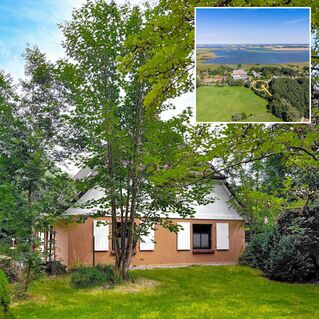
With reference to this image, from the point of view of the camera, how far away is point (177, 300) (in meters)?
9.45

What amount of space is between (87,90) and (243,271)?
663cm

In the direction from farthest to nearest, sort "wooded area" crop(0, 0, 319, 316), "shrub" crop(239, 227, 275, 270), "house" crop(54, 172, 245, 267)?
"house" crop(54, 172, 245, 267) < "shrub" crop(239, 227, 275, 270) < "wooded area" crop(0, 0, 319, 316)

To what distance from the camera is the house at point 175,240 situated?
1411 cm

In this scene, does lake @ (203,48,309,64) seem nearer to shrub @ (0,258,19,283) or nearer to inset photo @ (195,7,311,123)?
inset photo @ (195,7,311,123)

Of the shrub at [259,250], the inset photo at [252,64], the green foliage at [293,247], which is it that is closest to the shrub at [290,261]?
the green foliage at [293,247]

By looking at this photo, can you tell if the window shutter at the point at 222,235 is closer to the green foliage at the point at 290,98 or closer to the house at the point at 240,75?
the green foliage at the point at 290,98

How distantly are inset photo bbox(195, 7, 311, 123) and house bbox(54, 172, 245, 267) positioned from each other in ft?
32.1

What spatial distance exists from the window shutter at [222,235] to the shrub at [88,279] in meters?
6.69

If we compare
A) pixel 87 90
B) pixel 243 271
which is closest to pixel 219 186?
pixel 243 271

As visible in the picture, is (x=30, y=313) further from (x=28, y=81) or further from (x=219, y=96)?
(x=28, y=81)

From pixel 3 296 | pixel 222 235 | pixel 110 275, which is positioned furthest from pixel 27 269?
pixel 222 235

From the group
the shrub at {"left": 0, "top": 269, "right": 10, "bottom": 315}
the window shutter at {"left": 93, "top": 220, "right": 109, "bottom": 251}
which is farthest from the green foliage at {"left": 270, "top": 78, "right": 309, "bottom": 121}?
the window shutter at {"left": 93, "top": 220, "right": 109, "bottom": 251}

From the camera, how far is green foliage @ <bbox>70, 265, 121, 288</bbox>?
35.2ft

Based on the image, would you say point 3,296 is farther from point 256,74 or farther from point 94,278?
point 94,278
